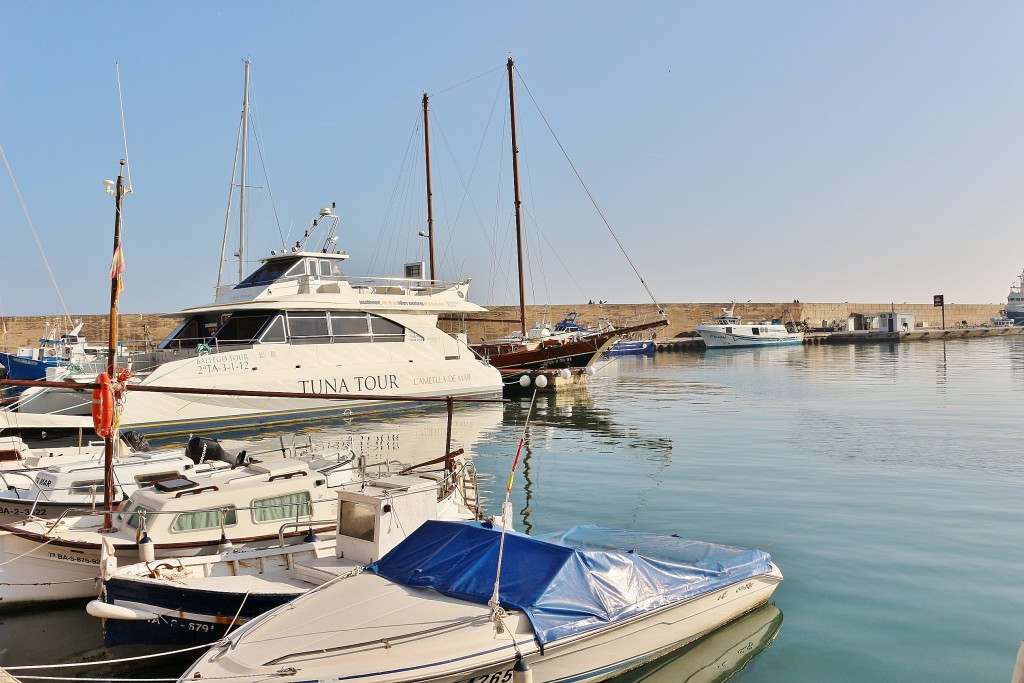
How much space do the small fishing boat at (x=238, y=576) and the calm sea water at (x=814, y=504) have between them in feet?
3.03

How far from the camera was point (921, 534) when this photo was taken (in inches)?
473

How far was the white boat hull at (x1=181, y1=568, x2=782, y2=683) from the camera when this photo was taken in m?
6.21

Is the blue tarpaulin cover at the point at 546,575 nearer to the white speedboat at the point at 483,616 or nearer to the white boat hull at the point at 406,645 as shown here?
the white speedboat at the point at 483,616

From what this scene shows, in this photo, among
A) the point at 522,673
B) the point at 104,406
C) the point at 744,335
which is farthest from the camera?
the point at 744,335

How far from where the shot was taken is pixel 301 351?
25562mm

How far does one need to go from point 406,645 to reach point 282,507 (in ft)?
14.5

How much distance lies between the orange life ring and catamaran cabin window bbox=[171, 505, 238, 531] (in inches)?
54.2

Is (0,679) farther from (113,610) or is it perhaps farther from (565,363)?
(565,363)

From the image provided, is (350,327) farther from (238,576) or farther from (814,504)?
(238,576)

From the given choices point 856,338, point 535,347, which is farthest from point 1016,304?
point 535,347

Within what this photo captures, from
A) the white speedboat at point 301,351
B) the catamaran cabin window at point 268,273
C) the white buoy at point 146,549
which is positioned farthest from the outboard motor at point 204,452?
the catamaran cabin window at point 268,273

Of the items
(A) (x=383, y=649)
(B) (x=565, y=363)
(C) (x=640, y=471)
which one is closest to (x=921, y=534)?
(C) (x=640, y=471)

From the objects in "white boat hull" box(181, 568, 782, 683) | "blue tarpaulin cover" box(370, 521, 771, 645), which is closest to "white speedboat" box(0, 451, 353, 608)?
"blue tarpaulin cover" box(370, 521, 771, 645)

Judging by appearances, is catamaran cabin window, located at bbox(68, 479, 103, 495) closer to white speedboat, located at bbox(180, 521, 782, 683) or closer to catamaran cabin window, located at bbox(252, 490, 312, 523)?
catamaran cabin window, located at bbox(252, 490, 312, 523)
